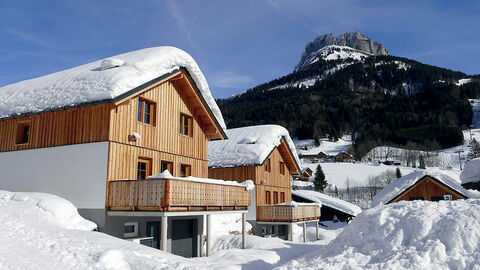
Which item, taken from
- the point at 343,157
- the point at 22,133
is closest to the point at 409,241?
the point at 22,133

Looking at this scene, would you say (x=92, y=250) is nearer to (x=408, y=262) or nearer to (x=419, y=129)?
(x=408, y=262)

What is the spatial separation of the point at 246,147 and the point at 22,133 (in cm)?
1501

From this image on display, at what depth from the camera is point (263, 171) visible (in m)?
27.0

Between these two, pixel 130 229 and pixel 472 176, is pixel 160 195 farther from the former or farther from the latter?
pixel 472 176

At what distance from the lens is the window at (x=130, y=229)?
1478 cm

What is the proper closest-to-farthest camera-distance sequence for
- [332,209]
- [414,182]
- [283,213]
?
1. [283,213]
2. [414,182]
3. [332,209]

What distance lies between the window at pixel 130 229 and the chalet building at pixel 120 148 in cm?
4

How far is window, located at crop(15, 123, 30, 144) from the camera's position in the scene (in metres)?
16.2

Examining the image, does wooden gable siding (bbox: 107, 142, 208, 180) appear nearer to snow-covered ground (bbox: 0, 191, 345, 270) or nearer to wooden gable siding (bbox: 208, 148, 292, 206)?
snow-covered ground (bbox: 0, 191, 345, 270)

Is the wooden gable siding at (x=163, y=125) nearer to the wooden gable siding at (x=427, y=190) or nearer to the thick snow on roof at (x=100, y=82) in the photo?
the thick snow on roof at (x=100, y=82)

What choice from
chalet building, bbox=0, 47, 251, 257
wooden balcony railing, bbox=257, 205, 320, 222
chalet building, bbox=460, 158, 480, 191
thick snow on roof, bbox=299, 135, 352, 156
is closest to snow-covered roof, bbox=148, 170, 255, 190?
chalet building, bbox=0, 47, 251, 257

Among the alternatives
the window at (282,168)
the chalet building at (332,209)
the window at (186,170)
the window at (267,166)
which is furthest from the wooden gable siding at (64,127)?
the chalet building at (332,209)

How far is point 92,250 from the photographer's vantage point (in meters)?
9.73

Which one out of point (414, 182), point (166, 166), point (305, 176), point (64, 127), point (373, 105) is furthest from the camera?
point (373, 105)
